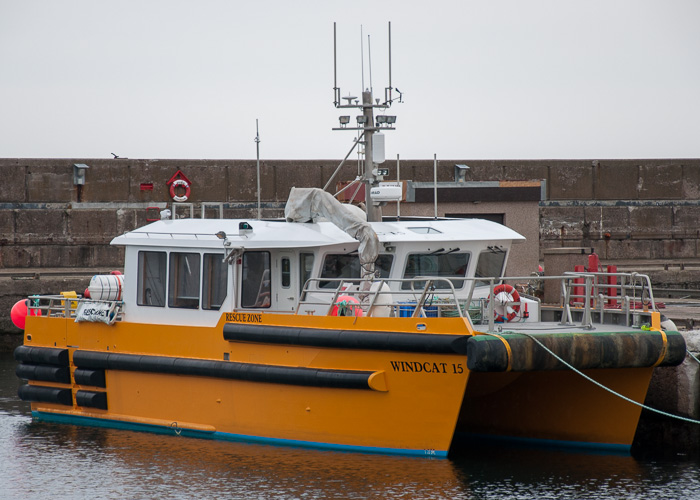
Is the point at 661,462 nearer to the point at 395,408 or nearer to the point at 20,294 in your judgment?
the point at 395,408

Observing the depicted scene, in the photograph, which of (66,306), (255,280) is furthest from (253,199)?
(255,280)

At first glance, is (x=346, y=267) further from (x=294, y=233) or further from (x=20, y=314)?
(x=20, y=314)

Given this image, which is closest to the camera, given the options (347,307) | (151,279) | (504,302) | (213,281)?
(347,307)

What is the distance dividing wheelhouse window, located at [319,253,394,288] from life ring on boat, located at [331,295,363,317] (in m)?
0.79

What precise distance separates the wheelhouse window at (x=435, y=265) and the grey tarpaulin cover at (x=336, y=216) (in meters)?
0.68

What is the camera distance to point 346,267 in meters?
11.9

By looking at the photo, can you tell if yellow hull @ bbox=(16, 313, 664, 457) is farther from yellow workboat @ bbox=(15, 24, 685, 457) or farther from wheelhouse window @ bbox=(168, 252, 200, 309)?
wheelhouse window @ bbox=(168, 252, 200, 309)

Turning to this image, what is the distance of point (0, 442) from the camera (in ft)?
40.8

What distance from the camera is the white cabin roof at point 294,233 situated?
11.6 meters

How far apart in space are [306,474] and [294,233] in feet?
9.42

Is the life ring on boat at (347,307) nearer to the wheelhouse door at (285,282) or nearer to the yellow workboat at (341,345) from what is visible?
the yellow workboat at (341,345)

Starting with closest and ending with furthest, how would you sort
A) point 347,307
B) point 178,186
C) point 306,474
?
point 306,474, point 347,307, point 178,186

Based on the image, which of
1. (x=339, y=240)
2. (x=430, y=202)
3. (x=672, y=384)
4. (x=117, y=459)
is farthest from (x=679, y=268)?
(x=117, y=459)

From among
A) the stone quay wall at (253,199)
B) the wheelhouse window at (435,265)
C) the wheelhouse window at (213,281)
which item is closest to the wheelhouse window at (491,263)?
the wheelhouse window at (435,265)
